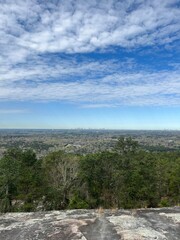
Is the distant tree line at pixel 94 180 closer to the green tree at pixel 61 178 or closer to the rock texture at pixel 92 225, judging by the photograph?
the green tree at pixel 61 178

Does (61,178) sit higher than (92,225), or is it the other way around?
(92,225)

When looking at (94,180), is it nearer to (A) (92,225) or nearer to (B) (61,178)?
(B) (61,178)

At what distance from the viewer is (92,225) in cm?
826

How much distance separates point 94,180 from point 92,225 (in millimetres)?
22429

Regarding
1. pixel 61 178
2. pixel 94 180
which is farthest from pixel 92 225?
pixel 61 178

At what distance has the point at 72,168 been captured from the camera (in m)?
30.2

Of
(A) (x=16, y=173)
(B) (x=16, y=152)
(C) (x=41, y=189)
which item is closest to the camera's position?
(A) (x=16, y=173)

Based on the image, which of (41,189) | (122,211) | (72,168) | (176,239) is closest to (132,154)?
(72,168)

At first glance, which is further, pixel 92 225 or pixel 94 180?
pixel 94 180

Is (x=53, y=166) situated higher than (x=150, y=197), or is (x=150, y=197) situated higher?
(x=53, y=166)

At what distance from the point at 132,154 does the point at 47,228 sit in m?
24.5

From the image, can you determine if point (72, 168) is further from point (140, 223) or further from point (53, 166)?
point (140, 223)

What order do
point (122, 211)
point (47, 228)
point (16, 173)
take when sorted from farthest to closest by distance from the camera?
point (16, 173)
point (122, 211)
point (47, 228)

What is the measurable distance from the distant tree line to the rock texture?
16.3 metres
